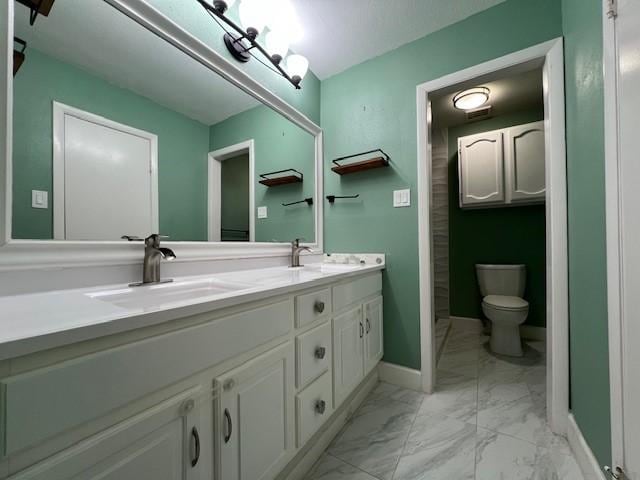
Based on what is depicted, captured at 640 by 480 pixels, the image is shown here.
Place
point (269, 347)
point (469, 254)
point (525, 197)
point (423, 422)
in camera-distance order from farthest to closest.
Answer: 1. point (469, 254)
2. point (525, 197)
3. point (423, 422)
4. point (269, 347)

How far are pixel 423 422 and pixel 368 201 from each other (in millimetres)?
1320

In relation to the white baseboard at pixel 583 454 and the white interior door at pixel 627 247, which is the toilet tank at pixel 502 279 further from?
the white interior door at pixel 627 247

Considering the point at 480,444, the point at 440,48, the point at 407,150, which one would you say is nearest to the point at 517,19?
the point at 440,48

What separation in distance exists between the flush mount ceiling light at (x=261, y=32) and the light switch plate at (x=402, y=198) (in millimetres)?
934

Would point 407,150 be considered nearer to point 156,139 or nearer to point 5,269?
point 156,139

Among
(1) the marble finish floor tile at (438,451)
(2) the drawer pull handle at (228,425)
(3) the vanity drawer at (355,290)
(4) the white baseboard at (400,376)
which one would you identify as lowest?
(1) the marble finish floor tile at (438,451)

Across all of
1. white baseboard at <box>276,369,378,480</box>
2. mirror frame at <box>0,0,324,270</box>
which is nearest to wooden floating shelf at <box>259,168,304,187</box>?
mirror frame at <box>0,0,324,270</box>

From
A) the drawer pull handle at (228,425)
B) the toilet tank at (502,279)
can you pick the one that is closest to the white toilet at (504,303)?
the toilet tank at (502,279)

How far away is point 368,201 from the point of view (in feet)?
5.81

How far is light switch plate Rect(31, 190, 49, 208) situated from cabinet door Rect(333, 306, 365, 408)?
43.5 inches

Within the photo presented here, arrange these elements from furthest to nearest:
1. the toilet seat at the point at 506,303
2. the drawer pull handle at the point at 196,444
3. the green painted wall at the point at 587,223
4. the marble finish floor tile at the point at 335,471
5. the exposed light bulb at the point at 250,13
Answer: the toilet seat at the point at 506,303, the exposed light bulb at the point at 250,13, the marble finish floor tile at the point at 335,471, the green painted wall at the point at 587,223, the drawer pull handle at the point at 196,444

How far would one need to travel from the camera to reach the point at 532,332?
2.42m

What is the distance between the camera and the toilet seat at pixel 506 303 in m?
2.01

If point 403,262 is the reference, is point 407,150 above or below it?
above
